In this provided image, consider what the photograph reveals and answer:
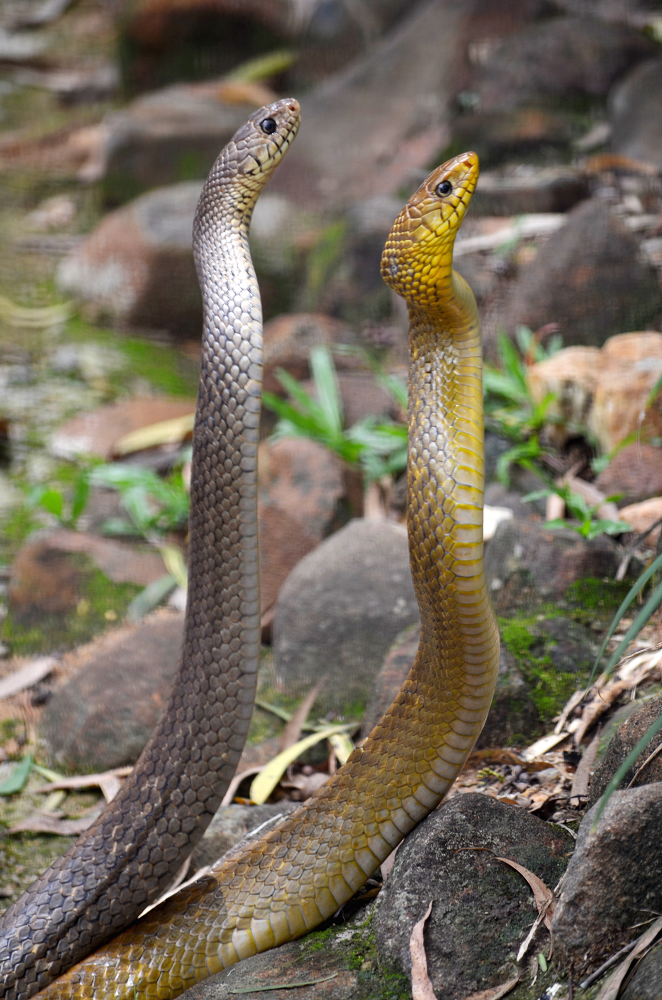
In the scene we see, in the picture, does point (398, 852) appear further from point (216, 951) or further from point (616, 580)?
point (616, 580)

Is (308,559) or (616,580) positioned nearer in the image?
(616,580)

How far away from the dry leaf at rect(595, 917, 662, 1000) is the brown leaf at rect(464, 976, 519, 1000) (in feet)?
0.70

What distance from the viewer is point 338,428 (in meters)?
4.95

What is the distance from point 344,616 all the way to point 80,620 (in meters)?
1.45

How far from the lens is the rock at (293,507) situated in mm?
4359

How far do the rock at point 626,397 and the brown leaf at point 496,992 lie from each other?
2.39m

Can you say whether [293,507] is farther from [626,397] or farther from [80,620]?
[626,397]

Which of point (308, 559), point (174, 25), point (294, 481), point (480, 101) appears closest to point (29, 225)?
point (174, 25)

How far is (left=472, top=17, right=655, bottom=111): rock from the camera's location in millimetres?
6703

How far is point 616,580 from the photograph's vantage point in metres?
3.14

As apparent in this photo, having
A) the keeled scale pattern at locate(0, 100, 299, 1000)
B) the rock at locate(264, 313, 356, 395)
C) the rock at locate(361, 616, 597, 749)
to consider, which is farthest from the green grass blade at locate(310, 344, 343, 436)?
the keeled scale pattern at locate(0, 100, 299, 1000)

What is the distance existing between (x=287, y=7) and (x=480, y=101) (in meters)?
4.64

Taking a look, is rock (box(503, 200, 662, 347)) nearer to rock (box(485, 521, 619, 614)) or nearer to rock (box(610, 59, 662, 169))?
rock (box(610, 59, 662, 169))

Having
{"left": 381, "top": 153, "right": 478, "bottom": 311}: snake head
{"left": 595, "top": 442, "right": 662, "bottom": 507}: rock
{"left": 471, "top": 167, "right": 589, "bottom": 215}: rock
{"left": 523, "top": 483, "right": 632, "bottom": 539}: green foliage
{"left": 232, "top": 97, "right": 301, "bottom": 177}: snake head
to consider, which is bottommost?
{"left": 523, "top": 483, "right": 632, "bottom": 539}: green foliage
